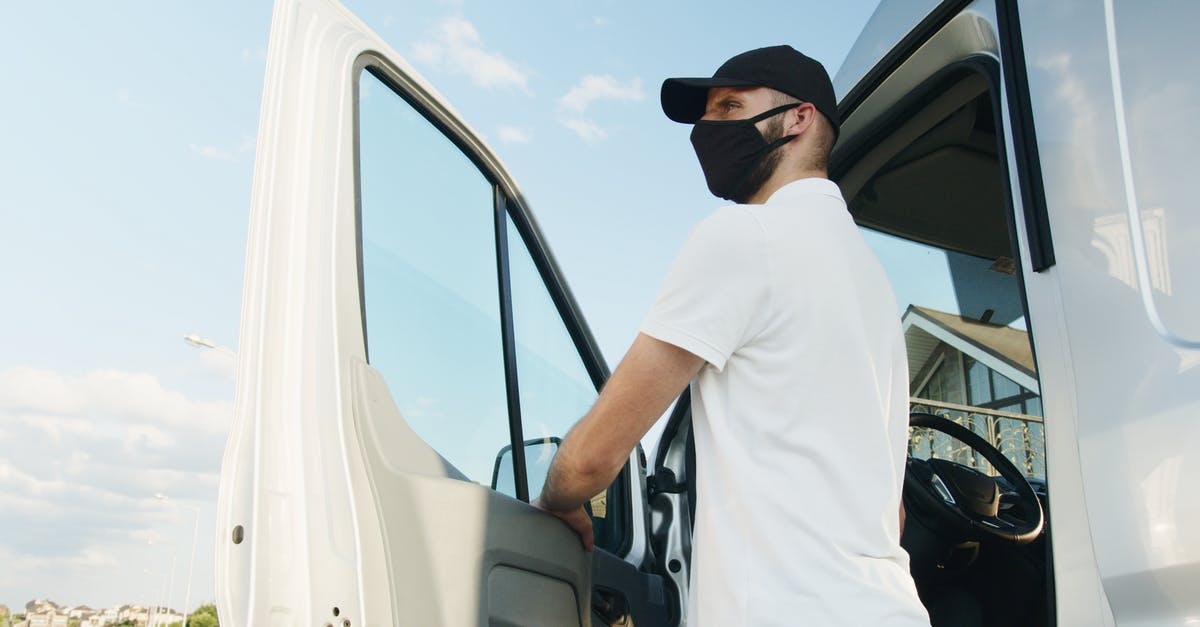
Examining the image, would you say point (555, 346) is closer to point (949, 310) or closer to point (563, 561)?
point (563, 561)

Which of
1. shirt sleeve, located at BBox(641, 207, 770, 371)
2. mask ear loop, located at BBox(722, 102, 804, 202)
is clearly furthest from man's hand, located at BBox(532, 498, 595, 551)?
mask ear loop, located at BBox(722, 102, 804, 202)

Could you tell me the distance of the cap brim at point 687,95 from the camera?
202 centimetres

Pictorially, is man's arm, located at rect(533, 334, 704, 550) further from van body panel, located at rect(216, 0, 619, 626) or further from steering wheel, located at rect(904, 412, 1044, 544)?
steering wheel, located at rect(904, 412, 1044, 544)

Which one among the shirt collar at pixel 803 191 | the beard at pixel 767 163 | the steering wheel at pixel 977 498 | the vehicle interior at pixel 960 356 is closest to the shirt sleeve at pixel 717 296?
the shirt collar at pixel 803 191

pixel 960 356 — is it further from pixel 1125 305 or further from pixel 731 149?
pixel 1125 305

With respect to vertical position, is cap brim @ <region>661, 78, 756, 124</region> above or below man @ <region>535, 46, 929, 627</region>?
above

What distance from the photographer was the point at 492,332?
2.29 metres

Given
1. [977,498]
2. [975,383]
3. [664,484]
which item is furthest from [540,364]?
[975,383]

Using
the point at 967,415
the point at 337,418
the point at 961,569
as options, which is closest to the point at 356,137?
the point at 337,418

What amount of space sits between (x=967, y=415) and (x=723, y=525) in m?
2.06

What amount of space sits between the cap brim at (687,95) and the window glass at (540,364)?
547 mm

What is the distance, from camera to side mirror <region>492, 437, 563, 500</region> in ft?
6.79

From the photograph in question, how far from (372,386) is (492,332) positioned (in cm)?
79

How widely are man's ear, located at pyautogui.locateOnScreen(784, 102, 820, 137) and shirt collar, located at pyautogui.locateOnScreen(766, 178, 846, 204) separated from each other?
0.21m
